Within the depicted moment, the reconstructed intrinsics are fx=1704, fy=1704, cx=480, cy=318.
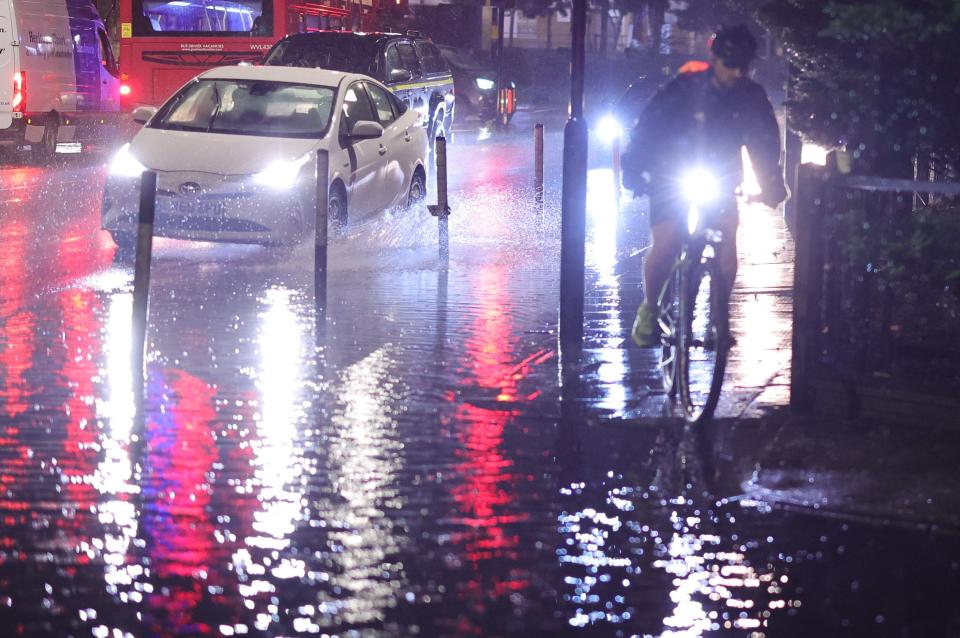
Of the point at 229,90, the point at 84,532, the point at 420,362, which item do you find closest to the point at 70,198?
the point at 229,90

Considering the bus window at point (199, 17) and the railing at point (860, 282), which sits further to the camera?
the bus window at point (199, 17)

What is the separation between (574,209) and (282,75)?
6688 millimetres

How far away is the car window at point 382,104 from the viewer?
16734mm

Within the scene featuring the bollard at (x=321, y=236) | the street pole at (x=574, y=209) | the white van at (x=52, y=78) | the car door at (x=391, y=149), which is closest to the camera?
the street pole at (x=574, y=209)

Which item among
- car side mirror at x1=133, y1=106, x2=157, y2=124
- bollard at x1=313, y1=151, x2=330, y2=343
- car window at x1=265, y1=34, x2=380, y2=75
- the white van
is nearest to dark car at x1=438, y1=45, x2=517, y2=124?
the white van

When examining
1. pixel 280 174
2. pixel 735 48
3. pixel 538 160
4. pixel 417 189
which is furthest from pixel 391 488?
pixel 538 160

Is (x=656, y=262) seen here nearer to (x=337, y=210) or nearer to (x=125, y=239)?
(x=337, y=210)

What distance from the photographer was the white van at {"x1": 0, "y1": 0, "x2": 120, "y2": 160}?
78.9 ft

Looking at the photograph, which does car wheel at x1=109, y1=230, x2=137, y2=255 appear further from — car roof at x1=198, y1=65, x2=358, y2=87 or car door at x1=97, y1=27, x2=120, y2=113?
car door at x1=97, y1=27, x2=120, y2=113

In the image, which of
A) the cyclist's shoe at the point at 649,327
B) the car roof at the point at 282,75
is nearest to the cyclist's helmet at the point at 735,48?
the cyclist's shoe at the point at 649,327

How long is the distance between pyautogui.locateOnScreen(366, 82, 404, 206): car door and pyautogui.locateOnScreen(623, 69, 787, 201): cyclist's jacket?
26.2ft

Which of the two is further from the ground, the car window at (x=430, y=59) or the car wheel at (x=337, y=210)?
the car window at (x=430, y=59)

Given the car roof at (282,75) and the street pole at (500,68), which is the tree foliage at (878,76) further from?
the street pole at (500,68)

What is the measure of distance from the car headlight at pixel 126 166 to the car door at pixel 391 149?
2.58m
